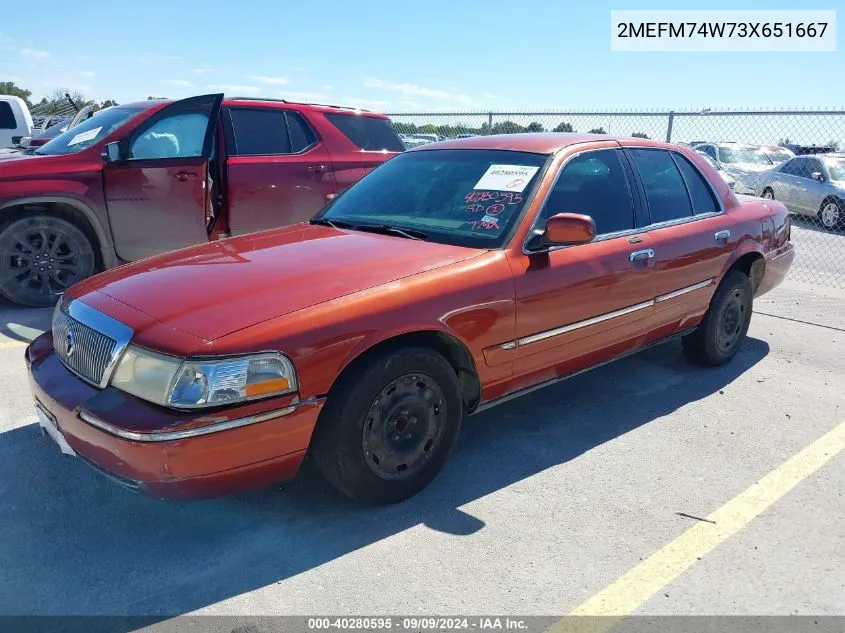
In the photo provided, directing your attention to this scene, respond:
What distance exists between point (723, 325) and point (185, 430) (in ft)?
13.0

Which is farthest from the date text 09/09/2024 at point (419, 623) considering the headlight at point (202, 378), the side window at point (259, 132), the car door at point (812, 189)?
the car door at point (812, 189)

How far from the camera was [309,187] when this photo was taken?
22.5 feet

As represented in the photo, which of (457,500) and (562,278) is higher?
(562,278)

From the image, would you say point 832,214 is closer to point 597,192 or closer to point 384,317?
point 597,192

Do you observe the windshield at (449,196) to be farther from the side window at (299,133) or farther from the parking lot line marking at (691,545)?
the side window at (299,133)

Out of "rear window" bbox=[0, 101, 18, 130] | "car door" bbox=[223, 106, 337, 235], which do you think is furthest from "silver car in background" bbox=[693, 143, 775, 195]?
"rear window" bbox=[0, 101, 18, 130]

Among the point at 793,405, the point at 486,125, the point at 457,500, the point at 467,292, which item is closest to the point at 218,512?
the point at 457,500

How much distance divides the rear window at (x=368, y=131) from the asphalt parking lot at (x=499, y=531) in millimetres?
4050

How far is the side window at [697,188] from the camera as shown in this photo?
4.82 meters

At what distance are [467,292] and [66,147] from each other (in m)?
4.69

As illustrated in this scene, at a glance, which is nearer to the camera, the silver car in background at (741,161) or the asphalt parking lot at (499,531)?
the asphalt parking lot at (499,531)

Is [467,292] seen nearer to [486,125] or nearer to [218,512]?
[218,512]

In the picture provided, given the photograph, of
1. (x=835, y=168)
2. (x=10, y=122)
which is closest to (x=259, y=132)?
(x=10, y=122)

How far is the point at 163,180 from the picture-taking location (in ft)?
20.0
